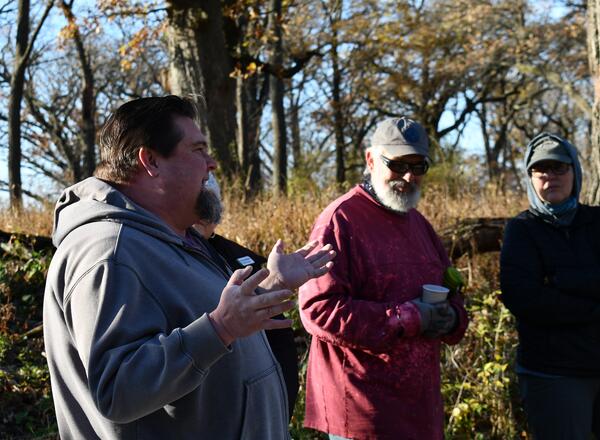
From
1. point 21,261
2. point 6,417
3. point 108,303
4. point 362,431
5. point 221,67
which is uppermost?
point 221,67

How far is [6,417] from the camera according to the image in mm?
4797

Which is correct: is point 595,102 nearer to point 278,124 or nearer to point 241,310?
point 241,310

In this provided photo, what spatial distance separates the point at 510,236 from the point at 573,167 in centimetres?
55

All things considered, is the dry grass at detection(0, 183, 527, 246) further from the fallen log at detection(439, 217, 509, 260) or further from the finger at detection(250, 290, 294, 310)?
the finger at detection(250, 290, 294, 310)

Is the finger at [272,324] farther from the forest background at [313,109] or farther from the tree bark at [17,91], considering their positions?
the tree bark at [17,91]

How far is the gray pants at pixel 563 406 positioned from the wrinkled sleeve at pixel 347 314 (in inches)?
37.0

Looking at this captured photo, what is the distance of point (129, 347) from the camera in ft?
5.63

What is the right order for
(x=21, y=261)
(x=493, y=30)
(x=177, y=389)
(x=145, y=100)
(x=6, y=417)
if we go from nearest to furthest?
1. (x=177, y=389)
2. (x=145, y=100)
3. (x=6, y=417)
4. (x=21, y=261)
5. (x=493, y=30)

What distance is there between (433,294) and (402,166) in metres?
0.71

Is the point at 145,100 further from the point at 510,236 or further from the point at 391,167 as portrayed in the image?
the point at 510,236

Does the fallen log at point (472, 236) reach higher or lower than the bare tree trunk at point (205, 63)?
lower

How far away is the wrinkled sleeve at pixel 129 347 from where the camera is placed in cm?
168

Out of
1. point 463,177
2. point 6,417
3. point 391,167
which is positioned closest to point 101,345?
point 391,167

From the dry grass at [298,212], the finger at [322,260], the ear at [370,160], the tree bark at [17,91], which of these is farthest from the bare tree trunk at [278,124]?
the finger at [322,260]
